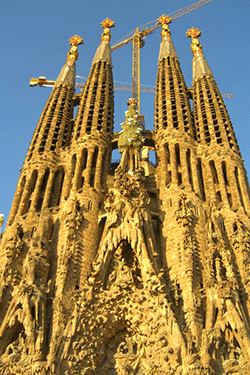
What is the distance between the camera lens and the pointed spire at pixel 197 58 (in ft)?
103

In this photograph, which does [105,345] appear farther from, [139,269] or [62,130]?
[62,130]

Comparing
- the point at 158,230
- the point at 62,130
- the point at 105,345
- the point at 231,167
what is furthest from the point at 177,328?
the point at 62,130

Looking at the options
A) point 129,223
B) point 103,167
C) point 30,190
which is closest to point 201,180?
point 103,167

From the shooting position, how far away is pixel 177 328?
16.1m

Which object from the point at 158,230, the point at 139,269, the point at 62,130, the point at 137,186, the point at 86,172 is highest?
the point at 62,130

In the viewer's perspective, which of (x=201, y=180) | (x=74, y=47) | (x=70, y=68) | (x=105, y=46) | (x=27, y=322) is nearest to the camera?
(x=27, y=322)

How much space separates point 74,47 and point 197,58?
33.1 ft

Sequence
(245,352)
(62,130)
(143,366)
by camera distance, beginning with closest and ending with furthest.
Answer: (245,352), (143,366), (62,130)

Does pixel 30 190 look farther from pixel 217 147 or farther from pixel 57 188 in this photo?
pixel 217 147

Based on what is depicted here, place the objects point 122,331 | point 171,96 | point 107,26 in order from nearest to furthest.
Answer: point 122,331 < point 171,96 < point 107,26

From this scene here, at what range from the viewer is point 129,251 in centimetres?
2028

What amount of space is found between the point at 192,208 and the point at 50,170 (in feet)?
26.7

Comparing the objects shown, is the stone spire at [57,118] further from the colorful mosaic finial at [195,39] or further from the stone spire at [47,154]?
the colorful mosaic finial at [195,39]

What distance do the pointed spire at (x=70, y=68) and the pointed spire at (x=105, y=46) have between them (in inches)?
71.1
